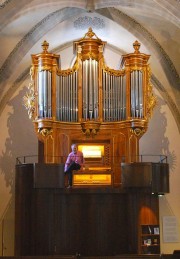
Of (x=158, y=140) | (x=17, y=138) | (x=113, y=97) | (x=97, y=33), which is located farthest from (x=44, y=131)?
(x=158, y=140)

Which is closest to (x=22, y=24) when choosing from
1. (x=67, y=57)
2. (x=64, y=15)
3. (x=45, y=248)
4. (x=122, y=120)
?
(x=64, y=15)

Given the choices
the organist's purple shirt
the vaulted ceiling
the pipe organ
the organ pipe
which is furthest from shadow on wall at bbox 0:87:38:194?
the organist's purple shirt

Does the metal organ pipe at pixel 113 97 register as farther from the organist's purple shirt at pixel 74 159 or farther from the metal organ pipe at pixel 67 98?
the organist's purple shirt at pixel 74 159

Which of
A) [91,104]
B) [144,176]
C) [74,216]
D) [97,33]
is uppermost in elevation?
[97,33]

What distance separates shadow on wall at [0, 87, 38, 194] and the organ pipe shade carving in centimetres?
221

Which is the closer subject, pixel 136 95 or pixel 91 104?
pixel 91 104

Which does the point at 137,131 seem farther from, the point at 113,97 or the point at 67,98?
the point at 67,98

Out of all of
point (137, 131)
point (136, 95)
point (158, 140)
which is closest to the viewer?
point (137, 131)

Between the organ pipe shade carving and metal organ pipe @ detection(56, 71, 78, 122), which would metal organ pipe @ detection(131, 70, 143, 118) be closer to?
the organ pipe shade carving

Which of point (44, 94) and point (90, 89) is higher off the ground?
point (90, 89)

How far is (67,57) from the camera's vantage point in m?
20.0

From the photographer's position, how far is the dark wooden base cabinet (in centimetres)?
1569

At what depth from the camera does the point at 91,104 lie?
55.7ft

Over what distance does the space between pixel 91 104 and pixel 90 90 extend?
0.40 metres
